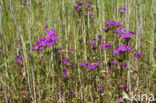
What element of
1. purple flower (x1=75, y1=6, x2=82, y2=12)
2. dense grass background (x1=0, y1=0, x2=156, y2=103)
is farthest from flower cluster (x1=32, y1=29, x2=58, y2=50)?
purple flower (x1=75, y1=6, x2=82, y2=12)

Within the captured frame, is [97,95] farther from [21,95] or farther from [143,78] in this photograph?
[21,95]

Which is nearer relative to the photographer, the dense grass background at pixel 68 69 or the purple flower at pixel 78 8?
the dense grass background at pixel 68 69

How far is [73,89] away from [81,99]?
0.36 feet

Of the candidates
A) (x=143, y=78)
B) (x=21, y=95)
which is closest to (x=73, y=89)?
(x=21, y=95)

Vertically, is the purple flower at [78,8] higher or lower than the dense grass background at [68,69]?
higher

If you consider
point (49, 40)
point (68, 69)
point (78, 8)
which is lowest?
point (68, 69)

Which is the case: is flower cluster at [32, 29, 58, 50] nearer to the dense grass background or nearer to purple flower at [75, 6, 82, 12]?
the dense grass background

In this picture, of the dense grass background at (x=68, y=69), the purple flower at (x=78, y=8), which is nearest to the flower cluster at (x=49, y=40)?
the dense grass background at (x=68, y=69)

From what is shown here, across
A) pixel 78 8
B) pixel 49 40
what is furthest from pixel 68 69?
pixel 78 8

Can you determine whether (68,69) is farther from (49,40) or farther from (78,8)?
(78,8)

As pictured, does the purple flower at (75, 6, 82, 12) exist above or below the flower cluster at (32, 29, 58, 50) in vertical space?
above

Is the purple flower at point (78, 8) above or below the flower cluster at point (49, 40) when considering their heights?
above

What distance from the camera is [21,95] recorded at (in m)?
1.36

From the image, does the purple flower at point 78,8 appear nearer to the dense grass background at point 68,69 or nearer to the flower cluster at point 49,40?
the dense grass background at point 68,69
